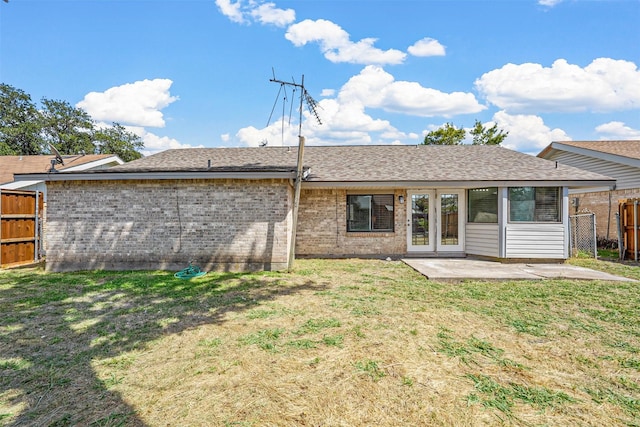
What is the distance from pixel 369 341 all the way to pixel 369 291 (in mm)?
2474

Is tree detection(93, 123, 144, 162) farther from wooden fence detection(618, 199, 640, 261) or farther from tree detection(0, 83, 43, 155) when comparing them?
wooden fence detection(618, 199, 640, 261)

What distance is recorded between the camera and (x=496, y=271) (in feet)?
26.3

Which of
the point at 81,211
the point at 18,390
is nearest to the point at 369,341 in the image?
the point at 18,390

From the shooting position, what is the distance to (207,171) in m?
8.00

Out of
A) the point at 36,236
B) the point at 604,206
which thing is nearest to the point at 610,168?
the point at 604,206

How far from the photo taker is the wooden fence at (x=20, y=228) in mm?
8758

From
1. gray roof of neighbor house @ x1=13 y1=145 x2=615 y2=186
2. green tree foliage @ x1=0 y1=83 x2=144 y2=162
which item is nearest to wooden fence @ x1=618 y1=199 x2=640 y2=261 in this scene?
gray roof of neighbor house @ x1=13 y1=145 x2=615 y2=186

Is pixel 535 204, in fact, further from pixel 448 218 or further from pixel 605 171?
pixel 605 171

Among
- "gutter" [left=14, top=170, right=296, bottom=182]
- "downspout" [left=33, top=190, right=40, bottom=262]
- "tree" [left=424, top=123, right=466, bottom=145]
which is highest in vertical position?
"tree" [left=424, top=123, right=466, bottom=145]

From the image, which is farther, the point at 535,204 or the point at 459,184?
the point at 459,184

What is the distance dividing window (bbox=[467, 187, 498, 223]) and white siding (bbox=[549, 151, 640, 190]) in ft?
24.6

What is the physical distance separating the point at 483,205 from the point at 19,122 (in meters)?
44.2

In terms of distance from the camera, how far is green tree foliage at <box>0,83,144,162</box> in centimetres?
3219

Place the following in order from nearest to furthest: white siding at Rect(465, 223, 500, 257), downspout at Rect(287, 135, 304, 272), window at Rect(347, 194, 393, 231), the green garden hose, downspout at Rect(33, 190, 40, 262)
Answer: the green garden hose < downspout at Rect(287, 135, 304, 272) < white siding at Rect(465, 223, 500, 257) < downspout at Rect(33, 190, 40, 262) < window at Rect(347, 194, 393, 231)
